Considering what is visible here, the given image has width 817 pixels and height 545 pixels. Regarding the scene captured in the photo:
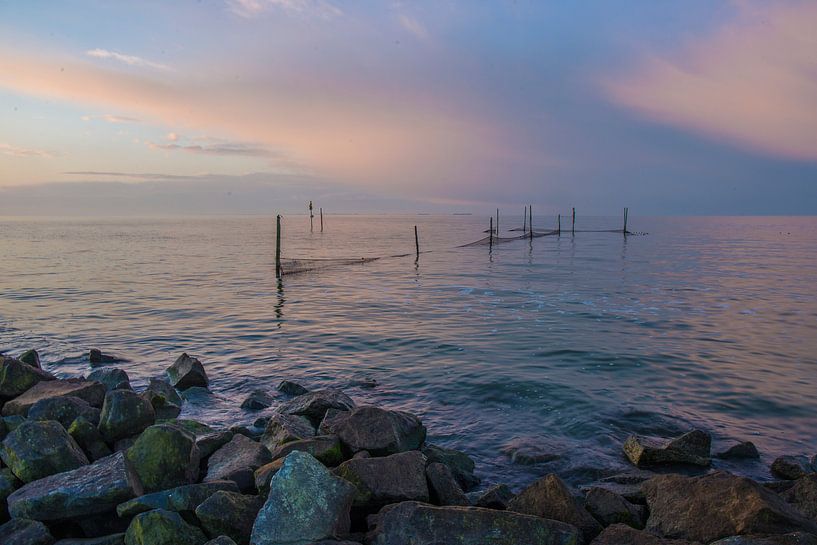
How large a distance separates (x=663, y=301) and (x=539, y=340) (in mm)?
12029

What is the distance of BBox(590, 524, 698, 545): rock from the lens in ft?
16.2

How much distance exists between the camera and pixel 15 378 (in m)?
9.88

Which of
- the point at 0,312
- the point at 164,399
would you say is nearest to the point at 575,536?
the point at 164,399

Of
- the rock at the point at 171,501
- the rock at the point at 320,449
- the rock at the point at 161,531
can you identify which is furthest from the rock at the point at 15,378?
the rock at the point at 161,531

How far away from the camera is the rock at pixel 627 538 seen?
493 cm

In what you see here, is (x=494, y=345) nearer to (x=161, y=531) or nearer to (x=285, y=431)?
(x=285, y=431)

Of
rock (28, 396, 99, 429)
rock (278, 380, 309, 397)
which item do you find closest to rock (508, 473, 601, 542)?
rock (28, 396, 99, 429)

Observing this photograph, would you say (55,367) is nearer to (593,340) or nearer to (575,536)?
(575,536)

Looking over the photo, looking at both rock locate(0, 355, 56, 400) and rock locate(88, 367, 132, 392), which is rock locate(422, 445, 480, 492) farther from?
rock locate(0, 355, 56, 400)

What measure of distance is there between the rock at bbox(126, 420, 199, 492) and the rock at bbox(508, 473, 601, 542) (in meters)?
3.75

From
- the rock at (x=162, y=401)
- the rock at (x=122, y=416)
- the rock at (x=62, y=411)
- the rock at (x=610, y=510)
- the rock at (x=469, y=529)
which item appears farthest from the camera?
the rock at (x=162, y=401)

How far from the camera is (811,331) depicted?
20.0 m

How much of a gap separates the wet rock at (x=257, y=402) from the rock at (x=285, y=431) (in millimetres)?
3111

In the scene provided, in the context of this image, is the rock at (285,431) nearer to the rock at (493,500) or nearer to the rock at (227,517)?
the rock at (227,517)
